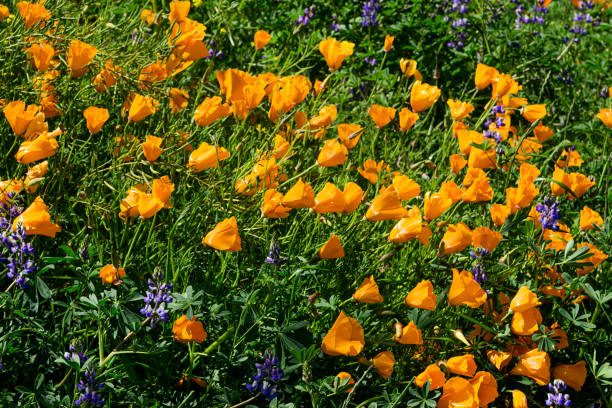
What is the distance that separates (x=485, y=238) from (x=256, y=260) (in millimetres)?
745

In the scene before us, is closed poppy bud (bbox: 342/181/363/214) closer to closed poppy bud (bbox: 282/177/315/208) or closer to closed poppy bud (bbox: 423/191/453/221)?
closed poppy bud (bbox: 282/177/315/208)

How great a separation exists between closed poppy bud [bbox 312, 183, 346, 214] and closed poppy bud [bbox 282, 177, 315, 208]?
0.02 m

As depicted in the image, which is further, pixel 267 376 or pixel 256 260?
pixel 256 260

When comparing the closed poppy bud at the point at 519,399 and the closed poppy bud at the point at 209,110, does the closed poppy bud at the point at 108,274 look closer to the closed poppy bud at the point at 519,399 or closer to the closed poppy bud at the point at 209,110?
the closed poppy bud at the point at 209,110

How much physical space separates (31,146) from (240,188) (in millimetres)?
640

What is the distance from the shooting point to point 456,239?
1855 millimetres

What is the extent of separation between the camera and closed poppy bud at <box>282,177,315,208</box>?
177cm

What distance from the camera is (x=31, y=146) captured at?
175 cm

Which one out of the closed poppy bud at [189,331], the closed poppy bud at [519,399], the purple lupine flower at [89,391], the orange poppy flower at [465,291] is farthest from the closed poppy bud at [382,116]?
the purple lupine flower at [89,391]

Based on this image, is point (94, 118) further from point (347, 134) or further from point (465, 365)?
point (465, 365)

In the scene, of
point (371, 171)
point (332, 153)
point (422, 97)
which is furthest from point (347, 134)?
point (422, 97)

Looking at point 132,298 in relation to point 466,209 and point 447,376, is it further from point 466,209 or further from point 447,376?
point 466,209

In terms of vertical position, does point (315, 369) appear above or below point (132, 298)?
below

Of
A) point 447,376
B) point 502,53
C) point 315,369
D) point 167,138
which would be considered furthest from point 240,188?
point 502,53
